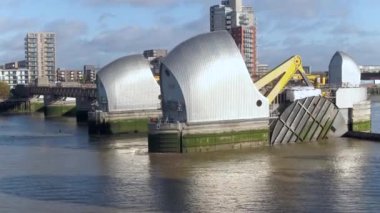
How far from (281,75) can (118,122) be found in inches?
602

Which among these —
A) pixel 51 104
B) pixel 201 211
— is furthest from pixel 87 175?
pixel 51 104

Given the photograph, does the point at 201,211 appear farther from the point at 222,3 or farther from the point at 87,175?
the point at 222,3

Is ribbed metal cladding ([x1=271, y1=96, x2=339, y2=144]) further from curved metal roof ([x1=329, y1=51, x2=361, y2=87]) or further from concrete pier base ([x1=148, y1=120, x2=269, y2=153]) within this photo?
curved metal roof ([x1=329, y1=51, x2=361, y2=87])

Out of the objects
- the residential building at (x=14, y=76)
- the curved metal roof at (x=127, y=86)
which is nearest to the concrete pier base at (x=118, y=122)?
the curved metal roof at (x=127, y=86)

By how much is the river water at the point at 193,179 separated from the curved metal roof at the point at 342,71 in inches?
505

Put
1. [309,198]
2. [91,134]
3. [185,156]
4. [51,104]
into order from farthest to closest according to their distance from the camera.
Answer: [51,104] → [91,134] → [185,156] → [309,198]

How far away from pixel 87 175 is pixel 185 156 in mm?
7140

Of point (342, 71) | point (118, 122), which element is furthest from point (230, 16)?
point (118, 122)

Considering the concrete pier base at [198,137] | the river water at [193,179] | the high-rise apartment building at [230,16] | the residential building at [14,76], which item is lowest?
the river water at [193,179]

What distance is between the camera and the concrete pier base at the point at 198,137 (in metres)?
35.3

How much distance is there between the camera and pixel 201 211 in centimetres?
1981

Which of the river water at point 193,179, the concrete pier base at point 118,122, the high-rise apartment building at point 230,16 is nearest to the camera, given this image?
the river water at point 193,179

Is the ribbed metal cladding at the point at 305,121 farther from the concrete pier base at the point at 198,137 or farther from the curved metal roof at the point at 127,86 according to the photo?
the curved metal roof at the point at 127,86

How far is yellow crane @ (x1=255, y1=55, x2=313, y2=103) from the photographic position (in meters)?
42.7
